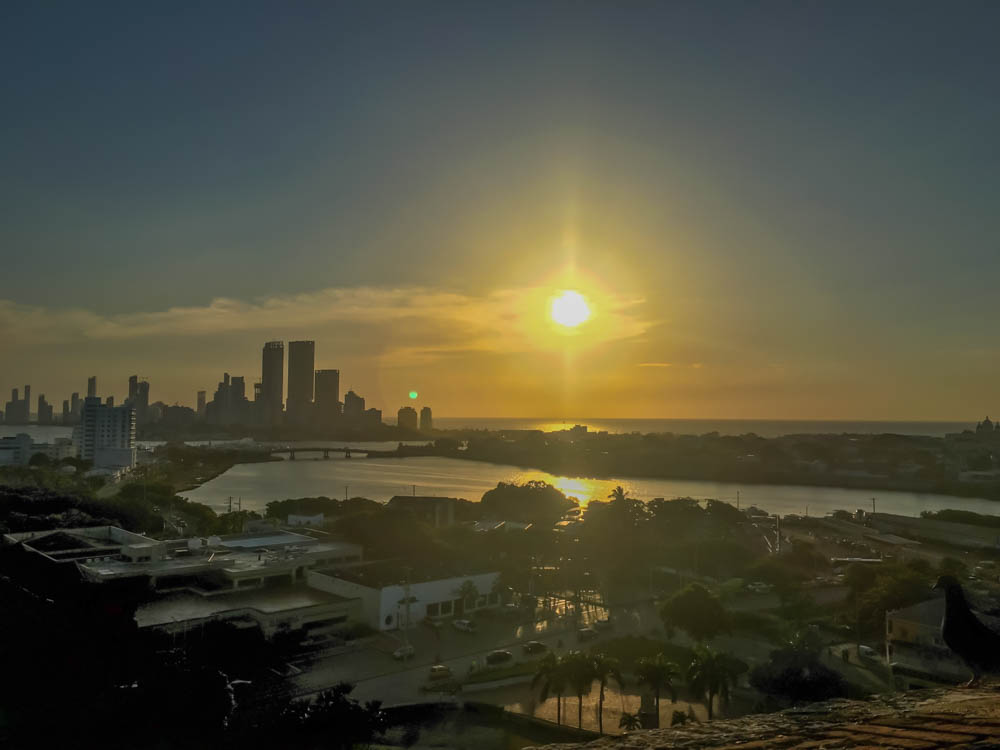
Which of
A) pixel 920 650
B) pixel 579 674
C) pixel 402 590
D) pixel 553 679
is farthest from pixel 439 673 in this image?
pixel 920 650

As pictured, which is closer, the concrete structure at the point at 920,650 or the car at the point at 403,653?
the concrete structure at the point at 920,650

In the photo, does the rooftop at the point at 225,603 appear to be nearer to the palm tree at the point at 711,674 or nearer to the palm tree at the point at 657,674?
the palm tree at the point at 657,674

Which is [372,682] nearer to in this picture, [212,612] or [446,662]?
[446,662]

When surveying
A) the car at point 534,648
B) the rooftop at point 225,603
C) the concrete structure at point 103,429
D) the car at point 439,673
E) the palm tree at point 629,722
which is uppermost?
the concrete structure at point 103,429

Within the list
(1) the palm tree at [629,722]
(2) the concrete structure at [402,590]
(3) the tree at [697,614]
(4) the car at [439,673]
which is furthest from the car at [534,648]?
(1) the palm tree at [629,722]

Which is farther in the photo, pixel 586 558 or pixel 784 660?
pixel 586 558

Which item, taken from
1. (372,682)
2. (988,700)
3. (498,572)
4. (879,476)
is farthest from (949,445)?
(988,700)

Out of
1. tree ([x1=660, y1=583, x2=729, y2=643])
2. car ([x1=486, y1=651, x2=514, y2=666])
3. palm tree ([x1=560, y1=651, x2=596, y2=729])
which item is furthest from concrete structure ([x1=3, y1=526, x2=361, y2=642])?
tree ([x1=660, y1=583, x2=729, y2=643])
